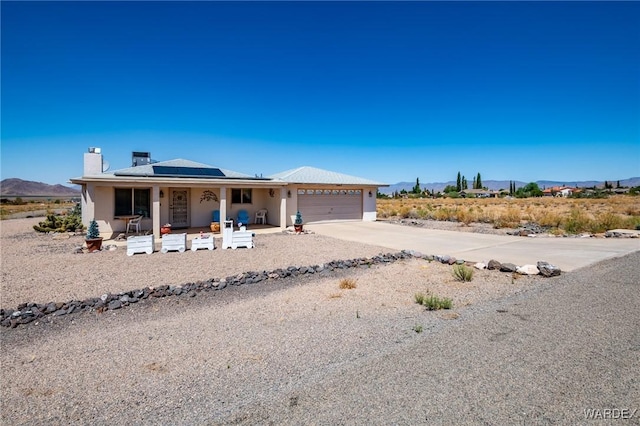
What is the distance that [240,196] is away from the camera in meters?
19.5

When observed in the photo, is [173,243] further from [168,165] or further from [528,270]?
[528,270]

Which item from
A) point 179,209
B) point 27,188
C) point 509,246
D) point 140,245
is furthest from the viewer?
point 27,188

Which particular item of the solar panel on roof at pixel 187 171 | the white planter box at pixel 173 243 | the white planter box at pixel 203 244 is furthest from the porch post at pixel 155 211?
the white planter box at pixel 203 244

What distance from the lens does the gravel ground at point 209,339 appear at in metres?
3.37

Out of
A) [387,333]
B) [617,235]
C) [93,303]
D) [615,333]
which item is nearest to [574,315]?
[615,333]

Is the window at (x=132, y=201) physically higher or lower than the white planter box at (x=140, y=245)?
higher

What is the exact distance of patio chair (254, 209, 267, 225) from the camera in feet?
65.5

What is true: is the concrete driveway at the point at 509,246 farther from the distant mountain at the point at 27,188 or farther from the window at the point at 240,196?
the distant mountain at the point at 27,188

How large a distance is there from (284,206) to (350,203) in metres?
5.79

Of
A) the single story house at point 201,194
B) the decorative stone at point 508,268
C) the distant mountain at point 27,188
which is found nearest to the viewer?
the decorative stone at point 508,268

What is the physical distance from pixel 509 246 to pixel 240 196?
1335 centimetres

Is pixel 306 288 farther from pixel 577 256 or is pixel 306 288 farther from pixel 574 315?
pixel 577 256

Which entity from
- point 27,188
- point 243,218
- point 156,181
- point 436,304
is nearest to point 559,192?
point 243,218

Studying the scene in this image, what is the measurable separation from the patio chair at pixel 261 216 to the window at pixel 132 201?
563cm
